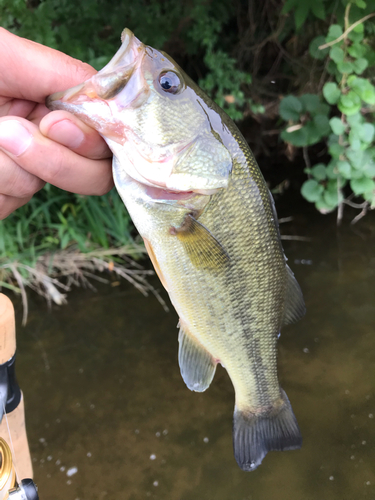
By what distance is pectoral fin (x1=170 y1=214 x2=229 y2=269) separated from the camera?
1.06 m

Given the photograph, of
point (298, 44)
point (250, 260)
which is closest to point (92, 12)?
point (298, 44)

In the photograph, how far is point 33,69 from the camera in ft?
3.40

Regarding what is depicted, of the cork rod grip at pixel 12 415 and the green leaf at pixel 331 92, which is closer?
the cork rod grip at pixel 12 415

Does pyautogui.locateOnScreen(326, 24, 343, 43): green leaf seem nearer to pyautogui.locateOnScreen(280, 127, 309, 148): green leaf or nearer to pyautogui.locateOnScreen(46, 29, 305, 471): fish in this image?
pyautogui.locateOnScreen(280, 127, 309, 148): green leaf

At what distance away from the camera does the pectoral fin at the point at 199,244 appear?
41.8 inches

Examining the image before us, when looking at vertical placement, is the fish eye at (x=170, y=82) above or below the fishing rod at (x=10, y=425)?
above

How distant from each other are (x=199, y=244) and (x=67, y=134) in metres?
0.44

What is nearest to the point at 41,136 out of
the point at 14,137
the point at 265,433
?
the point at 14,137

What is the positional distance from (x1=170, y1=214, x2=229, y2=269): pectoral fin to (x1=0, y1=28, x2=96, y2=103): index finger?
0.49m

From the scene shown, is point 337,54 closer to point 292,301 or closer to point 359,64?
point 359,64

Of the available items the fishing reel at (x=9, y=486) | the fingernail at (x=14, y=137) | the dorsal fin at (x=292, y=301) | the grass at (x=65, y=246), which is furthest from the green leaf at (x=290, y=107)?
the fishing reel at (x=9, y=486)

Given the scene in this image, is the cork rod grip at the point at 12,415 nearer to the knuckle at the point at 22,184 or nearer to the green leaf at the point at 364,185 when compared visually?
the knuckle at the point at 22,184

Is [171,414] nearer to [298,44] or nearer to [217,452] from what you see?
[217,452]

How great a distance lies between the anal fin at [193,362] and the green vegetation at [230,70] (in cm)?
154
